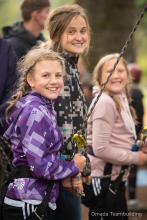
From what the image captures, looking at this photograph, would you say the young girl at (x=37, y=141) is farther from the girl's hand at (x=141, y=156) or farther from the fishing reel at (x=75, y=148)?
the girl's hand at (x=141, y=156)

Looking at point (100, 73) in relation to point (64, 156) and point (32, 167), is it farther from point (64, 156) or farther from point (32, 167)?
point (32, 167)

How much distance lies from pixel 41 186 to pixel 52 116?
15.8 inches

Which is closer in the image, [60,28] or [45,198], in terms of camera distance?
[45,198]

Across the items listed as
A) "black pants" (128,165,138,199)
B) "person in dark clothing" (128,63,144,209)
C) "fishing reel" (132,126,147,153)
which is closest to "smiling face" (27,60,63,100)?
"fishing reel" (132,126,147,153)

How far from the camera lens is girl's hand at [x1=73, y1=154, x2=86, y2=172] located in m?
3.76

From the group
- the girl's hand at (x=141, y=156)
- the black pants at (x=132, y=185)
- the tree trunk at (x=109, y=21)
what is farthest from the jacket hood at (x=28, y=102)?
the tree trunk at (x=109, y=21)

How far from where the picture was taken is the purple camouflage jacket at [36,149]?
11.6ft

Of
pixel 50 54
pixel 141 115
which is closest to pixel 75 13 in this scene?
pixel 50 54

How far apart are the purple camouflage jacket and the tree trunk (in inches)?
290

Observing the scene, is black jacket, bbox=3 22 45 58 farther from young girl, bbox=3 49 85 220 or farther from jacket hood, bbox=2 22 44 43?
young girl, bbox=3 49 85 220

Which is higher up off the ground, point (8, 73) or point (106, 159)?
point (8, 73)

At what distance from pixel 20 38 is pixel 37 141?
2.52 metres

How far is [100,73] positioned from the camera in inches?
196

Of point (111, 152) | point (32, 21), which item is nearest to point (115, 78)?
point (111, 152)
